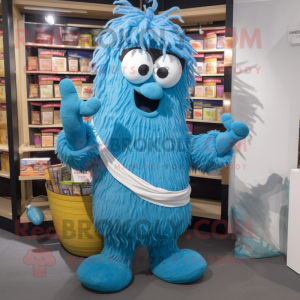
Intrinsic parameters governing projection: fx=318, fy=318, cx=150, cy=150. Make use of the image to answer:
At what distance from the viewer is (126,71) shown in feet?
5.79

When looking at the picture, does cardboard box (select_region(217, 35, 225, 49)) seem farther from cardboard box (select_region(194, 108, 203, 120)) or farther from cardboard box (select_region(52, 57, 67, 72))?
cardboard box (select_region(52, 57, 67, 72))

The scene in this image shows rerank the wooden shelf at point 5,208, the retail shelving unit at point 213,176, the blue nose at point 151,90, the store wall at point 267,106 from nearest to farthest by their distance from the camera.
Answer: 1. the blue nose at point 151,90
2. the store wall at point 267,106
3. the retail shelving unit at point 213,176
4. the wooden shelf at point 5,208

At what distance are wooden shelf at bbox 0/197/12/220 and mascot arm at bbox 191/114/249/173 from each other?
1.80m

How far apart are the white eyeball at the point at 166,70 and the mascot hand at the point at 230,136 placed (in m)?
0.44

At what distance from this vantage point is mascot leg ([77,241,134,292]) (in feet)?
5.97

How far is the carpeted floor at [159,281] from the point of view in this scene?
1.88 meters

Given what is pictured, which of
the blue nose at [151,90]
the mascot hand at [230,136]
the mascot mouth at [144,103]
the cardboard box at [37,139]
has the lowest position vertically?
the cardboard box at [37,139]

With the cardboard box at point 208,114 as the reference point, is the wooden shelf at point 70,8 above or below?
above

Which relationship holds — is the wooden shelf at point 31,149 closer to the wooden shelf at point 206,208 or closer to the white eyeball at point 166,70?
the wooden shelf at point 206,208

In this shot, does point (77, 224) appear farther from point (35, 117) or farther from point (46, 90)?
point (46, 90)

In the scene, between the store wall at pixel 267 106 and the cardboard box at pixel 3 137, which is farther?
the cardboard box at pixel 3 137

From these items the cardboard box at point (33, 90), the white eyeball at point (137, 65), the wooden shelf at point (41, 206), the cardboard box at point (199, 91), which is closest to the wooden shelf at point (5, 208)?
the wooden shelf at point (41, 206)

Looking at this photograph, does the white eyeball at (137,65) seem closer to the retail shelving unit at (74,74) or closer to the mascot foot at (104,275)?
the retail shelving unit at (74,74)

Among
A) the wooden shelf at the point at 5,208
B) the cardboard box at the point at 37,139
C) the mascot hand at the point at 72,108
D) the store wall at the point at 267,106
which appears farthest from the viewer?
the cardboard box at the point at 37,139
